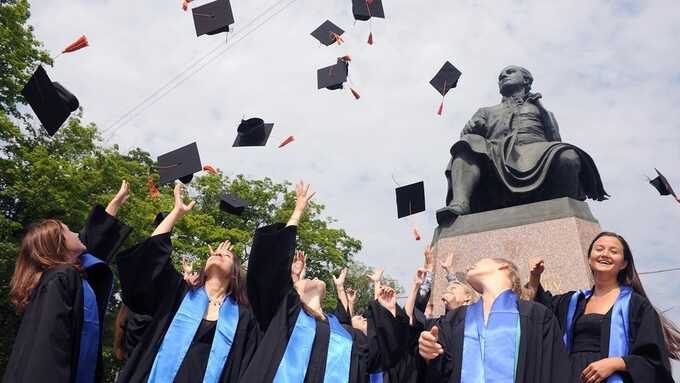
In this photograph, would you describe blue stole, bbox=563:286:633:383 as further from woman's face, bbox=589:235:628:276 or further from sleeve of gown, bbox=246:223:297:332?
sleeve of gown, bbox=246:223:297:332

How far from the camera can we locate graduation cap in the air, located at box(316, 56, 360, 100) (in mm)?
8607

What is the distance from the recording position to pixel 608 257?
391 cm

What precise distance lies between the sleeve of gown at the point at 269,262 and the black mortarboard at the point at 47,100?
3.01 meters

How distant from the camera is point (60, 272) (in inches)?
138

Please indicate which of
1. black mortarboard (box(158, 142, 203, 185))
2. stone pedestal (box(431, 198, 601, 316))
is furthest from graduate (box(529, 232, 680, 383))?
black mortarboard (box(158, 142, 203, 185))

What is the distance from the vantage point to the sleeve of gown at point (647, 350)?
3.46 meters

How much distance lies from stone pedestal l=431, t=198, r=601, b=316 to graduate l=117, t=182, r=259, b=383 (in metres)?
4.01

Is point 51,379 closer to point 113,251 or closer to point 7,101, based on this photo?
point 113,251

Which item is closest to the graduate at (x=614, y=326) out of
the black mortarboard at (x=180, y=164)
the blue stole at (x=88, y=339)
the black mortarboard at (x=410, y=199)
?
the blue stole at (x=88, y=339)

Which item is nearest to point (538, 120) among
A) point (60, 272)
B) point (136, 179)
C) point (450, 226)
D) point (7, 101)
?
point (450, 226)

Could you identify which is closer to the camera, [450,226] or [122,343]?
[122,343]

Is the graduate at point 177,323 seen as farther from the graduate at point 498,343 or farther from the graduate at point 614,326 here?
the graduate at point 614,326

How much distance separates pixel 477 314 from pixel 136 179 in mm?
16010

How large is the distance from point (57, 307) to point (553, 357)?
2.42m
